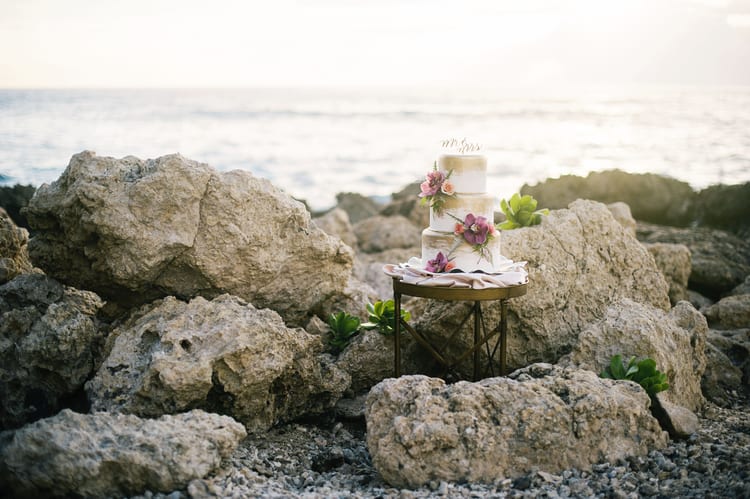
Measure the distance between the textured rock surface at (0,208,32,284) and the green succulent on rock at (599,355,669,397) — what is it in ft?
17.2

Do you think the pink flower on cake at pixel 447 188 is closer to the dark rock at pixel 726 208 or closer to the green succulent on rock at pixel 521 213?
the green succulent on rock at pixel 521 213

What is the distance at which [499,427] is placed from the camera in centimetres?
480

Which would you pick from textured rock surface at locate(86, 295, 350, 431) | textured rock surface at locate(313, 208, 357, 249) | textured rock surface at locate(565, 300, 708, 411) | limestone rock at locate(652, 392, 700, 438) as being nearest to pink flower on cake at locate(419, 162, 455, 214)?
textured rock surface at locate(86, 295, 350, 431)

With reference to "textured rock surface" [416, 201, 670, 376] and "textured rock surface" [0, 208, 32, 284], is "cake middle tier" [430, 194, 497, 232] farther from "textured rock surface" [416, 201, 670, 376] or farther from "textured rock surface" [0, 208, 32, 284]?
"textured rock surface" [0, 208, 32, 284]

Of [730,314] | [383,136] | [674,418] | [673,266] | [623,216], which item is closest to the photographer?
Result: [674,418]

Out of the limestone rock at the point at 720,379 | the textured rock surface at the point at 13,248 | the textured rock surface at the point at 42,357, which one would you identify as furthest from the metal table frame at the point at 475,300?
the textured rock surface at the point at 13,248

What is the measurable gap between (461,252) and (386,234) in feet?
22.7

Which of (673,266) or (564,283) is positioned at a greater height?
(564,283)

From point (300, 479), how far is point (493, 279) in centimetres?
210

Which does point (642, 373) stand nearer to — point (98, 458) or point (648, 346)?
point (648, 346)

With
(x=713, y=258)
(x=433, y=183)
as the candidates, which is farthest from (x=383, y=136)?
(x=433, y=183)

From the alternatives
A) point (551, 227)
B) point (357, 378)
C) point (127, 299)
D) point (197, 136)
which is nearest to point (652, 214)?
point (551, 227)

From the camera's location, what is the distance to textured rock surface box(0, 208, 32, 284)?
6.68 metres

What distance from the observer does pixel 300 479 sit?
502 centimetres
